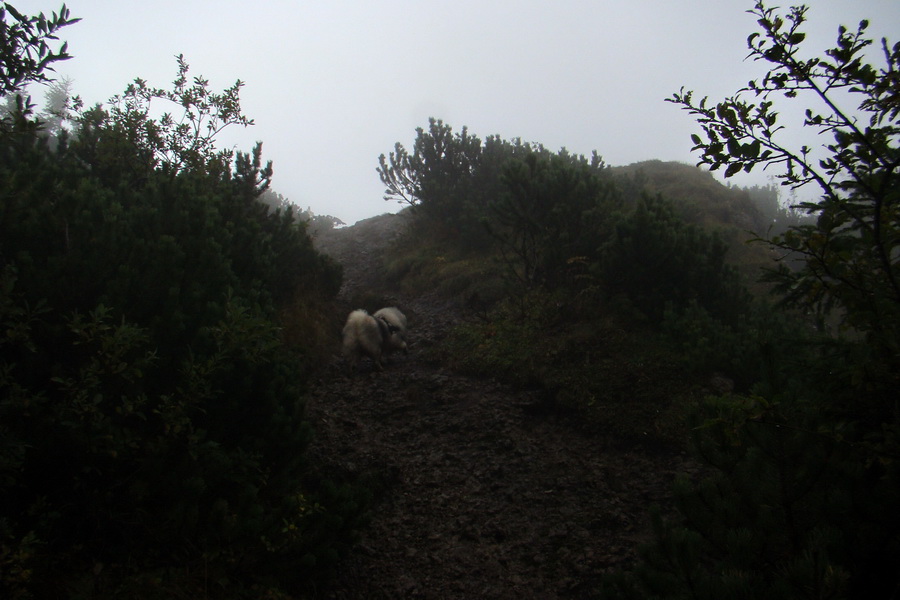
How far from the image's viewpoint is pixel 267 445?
14.0 ft

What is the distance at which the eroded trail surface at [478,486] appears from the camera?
4.38 metres

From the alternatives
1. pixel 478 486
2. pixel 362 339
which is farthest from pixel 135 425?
pixel 362 339

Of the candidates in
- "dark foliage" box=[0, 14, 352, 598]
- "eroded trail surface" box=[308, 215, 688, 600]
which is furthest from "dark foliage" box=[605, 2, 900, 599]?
"dark foliage" box=[0, 14, 352, 598]

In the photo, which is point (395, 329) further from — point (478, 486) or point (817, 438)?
point (817, 438)

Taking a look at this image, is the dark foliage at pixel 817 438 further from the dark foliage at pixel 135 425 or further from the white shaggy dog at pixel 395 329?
the white shaggy dog at pixel 395 329

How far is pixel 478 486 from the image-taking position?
5.65 meters

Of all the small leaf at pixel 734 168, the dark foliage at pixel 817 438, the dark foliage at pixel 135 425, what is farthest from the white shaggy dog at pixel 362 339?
the small leaf at pixel 734 168

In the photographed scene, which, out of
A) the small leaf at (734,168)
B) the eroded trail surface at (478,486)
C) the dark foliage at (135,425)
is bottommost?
the eroded trail surface at (478,486)

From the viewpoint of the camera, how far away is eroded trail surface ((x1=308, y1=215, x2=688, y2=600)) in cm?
438

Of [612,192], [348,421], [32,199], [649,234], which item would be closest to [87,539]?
[32,199]

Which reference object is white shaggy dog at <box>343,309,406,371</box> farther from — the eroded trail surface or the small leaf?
the small leaf

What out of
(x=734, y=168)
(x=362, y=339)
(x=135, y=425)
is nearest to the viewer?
(x=734, y=168)

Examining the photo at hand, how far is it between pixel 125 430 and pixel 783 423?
12.2ft

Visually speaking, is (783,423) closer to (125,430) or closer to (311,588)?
(311,588)
